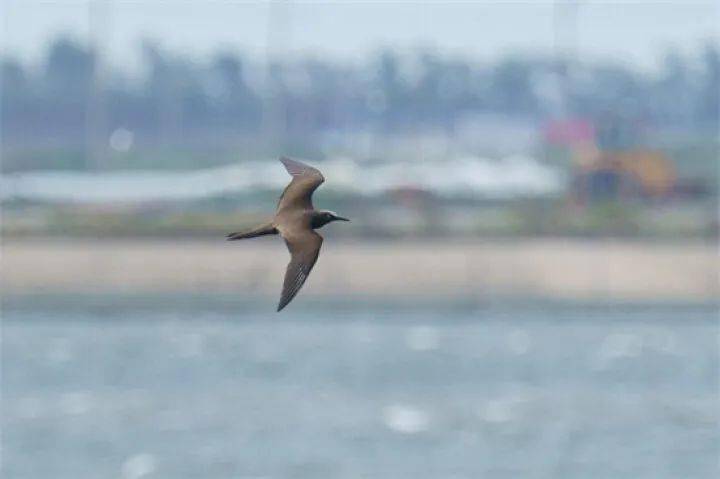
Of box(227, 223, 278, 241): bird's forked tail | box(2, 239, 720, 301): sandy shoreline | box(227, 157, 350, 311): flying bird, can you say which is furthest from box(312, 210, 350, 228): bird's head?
box(2, 239, 720, 301): sandy shoreline

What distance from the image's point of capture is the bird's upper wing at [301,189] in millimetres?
9469

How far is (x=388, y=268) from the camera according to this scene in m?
51.8

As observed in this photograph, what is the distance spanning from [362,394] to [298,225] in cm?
4101

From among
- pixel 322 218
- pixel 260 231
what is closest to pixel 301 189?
pixel 322 218

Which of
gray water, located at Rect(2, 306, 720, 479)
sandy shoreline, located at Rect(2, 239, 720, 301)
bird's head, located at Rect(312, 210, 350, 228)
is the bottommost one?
gray water, located at Rect(2, 306, 720, 479)

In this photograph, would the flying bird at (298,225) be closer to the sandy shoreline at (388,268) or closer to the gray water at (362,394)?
the gray water at (362,394)

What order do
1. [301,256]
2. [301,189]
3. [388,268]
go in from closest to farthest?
[301,256] → [301,189] → [388,268]

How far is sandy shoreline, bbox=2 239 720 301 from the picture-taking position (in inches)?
2020

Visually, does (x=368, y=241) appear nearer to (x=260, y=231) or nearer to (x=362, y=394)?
(x=362, y=394)

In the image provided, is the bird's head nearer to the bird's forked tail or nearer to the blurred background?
the bird's forked tail

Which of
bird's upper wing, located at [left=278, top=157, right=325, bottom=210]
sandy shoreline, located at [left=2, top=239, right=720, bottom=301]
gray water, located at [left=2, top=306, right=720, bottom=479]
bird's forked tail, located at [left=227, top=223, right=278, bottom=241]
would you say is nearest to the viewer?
bird's forked tail, located at [left=227, top=223, right=278, bottom=241]

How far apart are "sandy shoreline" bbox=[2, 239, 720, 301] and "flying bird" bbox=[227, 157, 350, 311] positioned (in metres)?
41.0

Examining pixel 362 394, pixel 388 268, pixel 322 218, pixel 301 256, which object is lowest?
pixel 362 394

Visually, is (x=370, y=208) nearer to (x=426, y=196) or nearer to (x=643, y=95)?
(x=426, y=196)
